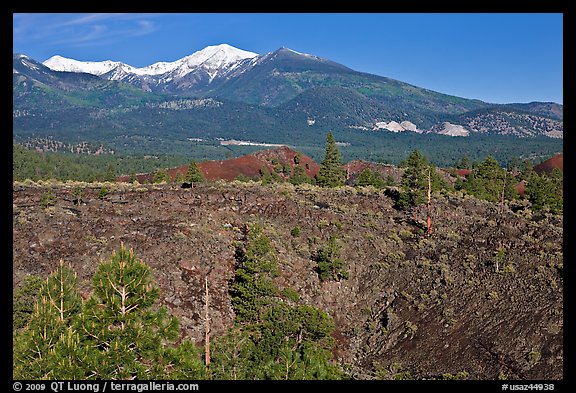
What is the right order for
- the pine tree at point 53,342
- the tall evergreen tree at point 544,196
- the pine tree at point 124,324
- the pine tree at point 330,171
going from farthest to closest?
the pine tree at point 330,171, the tall evergreen tree at point 544,196, the pine tree at point 124,324, the pine tree at point 53,342

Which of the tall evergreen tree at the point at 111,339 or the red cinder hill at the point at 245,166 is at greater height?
the red cinder hill at the point at 245,166

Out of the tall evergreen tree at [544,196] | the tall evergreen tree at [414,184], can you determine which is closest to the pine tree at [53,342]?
the tall evergreen tree at [414,184]

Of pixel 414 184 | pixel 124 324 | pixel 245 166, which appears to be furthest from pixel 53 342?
pixel 245 166

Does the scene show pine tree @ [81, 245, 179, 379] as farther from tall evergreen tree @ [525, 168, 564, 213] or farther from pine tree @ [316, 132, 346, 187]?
pine tree @ [316, 132, 346, 187]

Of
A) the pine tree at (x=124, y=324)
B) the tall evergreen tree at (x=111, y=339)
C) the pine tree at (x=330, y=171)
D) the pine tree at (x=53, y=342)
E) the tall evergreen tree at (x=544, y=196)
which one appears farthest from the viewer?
the pine tree at (x=330, y=171)

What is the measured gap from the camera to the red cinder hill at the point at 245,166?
109 metres

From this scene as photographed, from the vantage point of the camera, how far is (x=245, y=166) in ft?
383

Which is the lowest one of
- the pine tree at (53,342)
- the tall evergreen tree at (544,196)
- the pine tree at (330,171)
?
the pine tree at (53,342)

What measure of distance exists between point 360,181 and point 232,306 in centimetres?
3973

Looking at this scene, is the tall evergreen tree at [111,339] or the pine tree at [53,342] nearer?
the pine tree at [53,342]

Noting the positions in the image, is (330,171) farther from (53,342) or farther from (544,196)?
(53,342)

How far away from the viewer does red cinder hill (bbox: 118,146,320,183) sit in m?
109

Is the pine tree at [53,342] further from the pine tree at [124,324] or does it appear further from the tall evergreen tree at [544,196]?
the tall evergreen tree at [544,196]
